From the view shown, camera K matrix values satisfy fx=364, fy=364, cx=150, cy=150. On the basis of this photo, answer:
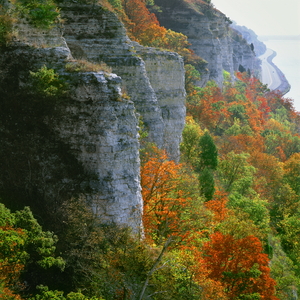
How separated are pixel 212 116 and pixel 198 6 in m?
29.9

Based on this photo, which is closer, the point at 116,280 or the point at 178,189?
the point at 116,280

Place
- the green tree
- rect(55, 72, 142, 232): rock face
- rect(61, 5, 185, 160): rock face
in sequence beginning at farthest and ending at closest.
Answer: the green tree, rect(61, 5, 185, 160): rock face, rect(55, 72, 142, 232): rock face

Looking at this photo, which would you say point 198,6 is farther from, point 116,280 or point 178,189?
point 116,280

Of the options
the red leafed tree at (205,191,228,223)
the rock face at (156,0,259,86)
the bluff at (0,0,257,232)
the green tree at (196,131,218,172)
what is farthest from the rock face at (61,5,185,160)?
the rock face at (156,0,259,86)

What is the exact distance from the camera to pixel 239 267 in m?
23.6

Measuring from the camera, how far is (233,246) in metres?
24.1

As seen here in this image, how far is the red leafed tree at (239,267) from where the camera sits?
910 inches

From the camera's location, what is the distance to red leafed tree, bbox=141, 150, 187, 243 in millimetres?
26422

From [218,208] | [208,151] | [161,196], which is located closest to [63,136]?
[161,196]

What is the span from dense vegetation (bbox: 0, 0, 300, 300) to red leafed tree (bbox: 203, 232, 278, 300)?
64 millimetres

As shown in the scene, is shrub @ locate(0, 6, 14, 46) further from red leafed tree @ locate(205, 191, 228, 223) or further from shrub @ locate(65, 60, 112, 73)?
red leafed tree @ locate(205, 191, 228, 223)

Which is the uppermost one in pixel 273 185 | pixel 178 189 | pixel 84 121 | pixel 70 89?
pixel 70 89

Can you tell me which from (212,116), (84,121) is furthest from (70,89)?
(212,116)

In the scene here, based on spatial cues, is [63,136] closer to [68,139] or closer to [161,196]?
[68,139]
